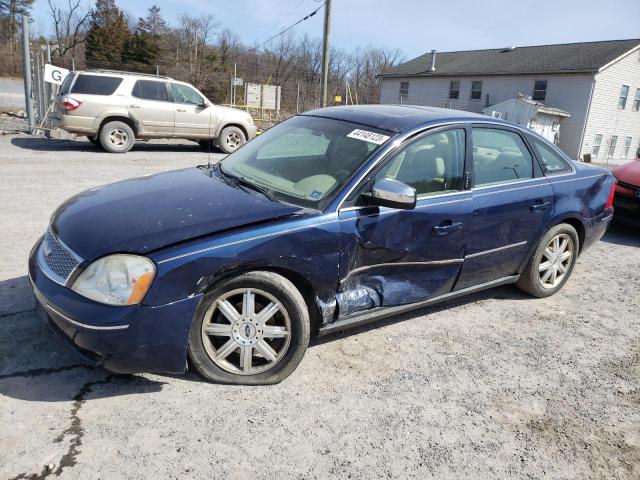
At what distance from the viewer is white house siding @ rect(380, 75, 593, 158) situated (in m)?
29.2

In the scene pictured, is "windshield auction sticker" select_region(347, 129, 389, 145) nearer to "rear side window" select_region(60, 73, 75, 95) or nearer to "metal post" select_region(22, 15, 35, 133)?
"rear side window" select_region(60, 73, 75, 95)

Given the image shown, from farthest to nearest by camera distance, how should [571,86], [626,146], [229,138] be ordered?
[626,146]
[571,86]
[229,138]

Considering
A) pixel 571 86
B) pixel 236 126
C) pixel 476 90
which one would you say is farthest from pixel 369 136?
pixel 476 90

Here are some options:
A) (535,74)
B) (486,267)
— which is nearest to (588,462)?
(486,267)

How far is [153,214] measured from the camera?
2.95 metres

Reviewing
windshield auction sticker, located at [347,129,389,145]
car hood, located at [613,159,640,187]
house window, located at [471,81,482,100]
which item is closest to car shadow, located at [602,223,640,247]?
car hood, located at [613,159,640,187]

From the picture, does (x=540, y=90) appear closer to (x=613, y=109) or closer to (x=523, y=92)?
(x=523, y=92)

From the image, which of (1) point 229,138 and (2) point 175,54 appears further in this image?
(2) point 175,54

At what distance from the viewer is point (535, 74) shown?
3059 centimetres

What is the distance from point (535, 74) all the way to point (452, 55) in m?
9.86

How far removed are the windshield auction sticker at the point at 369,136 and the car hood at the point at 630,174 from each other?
5.24m

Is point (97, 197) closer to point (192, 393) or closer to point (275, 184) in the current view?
Answer: point (275, 184)

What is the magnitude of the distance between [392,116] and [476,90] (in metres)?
33.1

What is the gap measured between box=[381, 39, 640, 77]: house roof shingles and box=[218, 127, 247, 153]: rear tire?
946 inches
